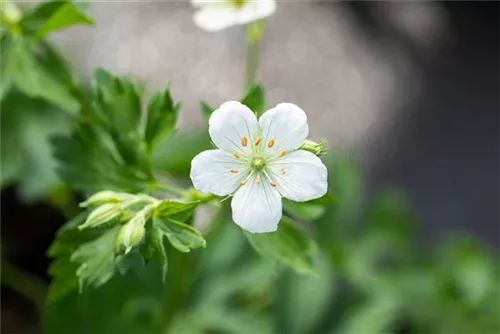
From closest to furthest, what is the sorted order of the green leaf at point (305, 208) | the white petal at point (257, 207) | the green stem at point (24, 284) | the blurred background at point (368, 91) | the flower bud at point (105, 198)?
the white petal at point (257, 207) → the flower bud at point (105, 198) → the green leaf at point (305, 208) → the green stem at point (24, 284) → the blurred background at point (368, 91)

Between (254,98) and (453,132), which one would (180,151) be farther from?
(453,132)

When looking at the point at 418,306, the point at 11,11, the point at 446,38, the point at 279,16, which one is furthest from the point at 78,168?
the point at 446,38

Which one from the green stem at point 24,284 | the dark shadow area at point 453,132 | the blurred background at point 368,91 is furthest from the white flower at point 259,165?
the dark shadow area at point 453,132

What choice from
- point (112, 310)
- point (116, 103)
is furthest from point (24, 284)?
point (116, 103)

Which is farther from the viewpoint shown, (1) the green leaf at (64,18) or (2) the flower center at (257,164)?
(1) the green leaf at (64,18)

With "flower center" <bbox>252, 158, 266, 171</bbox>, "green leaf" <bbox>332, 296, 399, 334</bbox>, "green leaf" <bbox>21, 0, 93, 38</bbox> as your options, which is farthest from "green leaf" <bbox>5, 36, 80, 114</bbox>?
"green leaf" <bbox>332, 296, 399, 334</bbox>

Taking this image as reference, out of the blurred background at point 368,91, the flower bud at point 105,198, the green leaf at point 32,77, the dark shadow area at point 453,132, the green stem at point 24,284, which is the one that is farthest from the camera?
the dark shadow area at point 453,132

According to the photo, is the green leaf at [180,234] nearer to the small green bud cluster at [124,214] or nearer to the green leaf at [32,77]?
the small green bud cluster at [124,214]
